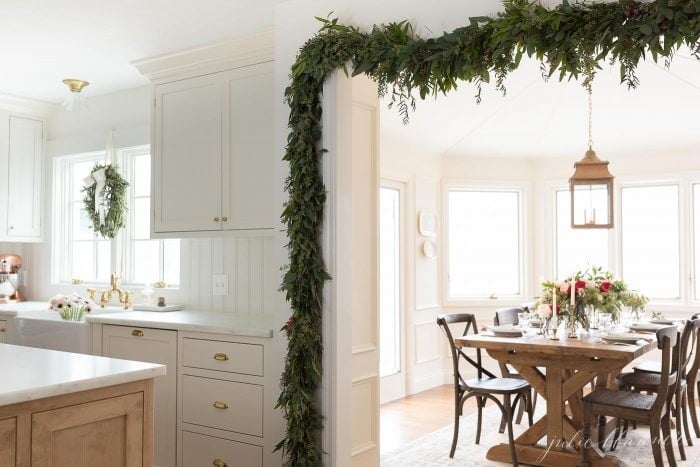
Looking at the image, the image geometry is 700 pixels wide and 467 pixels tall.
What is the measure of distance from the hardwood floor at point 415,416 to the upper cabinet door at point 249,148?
1.93 metres

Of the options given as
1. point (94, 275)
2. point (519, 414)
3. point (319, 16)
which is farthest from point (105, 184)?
point (519, 414)

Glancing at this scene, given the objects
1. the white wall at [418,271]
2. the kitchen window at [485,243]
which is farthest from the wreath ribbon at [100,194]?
the kitchen window at [485,243]

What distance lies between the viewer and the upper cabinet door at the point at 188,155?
3.90 m

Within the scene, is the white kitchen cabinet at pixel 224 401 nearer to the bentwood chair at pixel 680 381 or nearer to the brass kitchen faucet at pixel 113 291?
the brass kitchen faucet at pixel 113 291

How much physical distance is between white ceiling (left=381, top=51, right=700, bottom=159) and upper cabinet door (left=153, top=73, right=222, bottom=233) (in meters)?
1.94

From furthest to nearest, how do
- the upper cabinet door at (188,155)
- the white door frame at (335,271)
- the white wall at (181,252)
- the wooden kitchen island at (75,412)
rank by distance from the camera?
the white wall at (181,252)
the upper cabinet door at (188,155)
the white door frame at (335,271)
the wooden kitchen island at (75,412)

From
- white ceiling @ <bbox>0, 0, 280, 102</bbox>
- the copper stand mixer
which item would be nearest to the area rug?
white ceiling @ <bbox>0, 0, 280, 102</bbox>

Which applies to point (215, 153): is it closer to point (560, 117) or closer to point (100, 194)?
point (100, 194)

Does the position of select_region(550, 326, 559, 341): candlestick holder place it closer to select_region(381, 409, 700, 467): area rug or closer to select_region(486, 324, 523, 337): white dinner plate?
select_region(486, 324, 523, 337): white dinner plate

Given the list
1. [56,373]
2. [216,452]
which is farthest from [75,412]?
[216,452]

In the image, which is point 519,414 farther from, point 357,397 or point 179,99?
point 179,99

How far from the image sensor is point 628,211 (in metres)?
6.54

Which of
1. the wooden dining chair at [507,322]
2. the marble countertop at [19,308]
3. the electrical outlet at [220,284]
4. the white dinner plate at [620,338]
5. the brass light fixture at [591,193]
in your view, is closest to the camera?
the white dinner plate at [620,338]

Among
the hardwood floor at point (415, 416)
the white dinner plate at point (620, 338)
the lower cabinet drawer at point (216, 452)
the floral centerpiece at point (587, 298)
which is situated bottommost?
the hardwood floor at point (415, 416)
